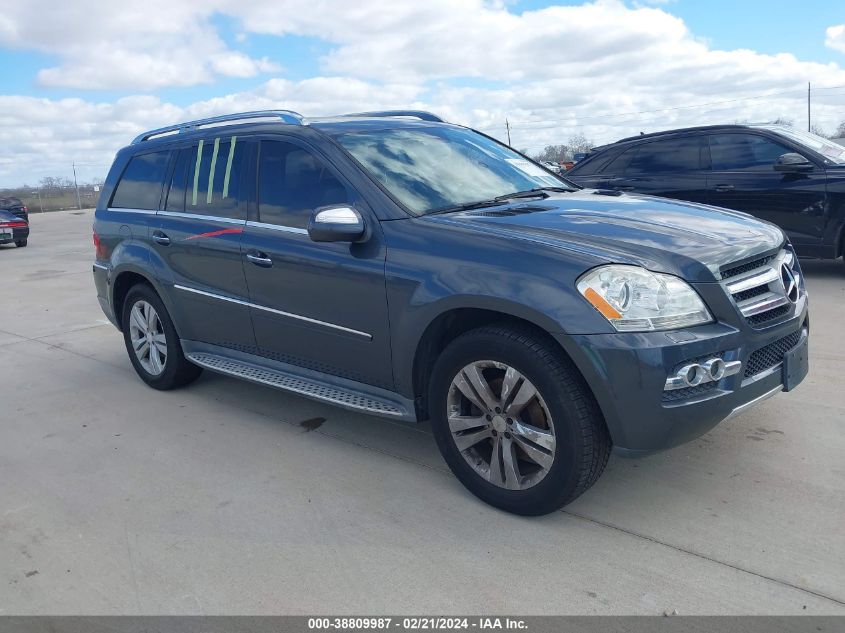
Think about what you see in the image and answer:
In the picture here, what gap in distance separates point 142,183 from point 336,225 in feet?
8.21

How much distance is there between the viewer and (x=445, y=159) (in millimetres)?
4340

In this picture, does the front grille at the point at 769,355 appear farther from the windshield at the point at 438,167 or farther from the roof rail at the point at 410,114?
the roof rail at the point at 410,114

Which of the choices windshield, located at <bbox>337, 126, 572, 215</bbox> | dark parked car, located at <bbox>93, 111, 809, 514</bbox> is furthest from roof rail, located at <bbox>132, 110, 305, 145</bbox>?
windshield, located at <bbox>337, 126, 572, 215</bbox>

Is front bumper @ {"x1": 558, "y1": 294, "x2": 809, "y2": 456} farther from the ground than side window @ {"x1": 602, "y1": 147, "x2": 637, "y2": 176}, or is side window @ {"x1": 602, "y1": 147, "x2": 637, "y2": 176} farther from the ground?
side window @ {"x1": 602, "y1": 147, "x2": 637, "y2": 176}

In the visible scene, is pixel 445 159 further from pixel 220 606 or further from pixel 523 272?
pixel 220 606

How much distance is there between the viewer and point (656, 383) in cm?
290

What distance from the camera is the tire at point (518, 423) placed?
307 centimetres

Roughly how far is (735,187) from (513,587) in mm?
6643

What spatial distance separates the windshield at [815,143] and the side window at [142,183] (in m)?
6.35

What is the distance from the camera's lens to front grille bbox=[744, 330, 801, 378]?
10.3 ft

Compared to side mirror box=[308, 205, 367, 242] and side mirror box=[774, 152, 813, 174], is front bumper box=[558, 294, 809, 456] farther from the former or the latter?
side mirror box=[774, 152, 813, 174]

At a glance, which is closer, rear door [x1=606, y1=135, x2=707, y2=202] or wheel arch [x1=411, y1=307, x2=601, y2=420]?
wheel arch [x1=411, y1=307, x2=601, y2=420]

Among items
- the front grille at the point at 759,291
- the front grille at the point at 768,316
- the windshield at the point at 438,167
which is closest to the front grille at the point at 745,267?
the front grille at the point at 759,291

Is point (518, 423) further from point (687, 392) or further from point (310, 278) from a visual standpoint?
point (310, 278)
